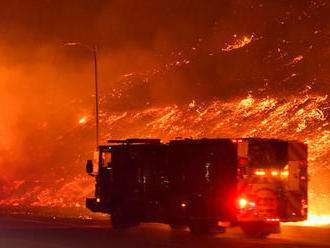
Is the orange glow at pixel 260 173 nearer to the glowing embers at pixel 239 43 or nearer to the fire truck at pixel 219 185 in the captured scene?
the fire truck at pixel 219 185

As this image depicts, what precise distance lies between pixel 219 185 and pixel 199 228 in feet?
5.07

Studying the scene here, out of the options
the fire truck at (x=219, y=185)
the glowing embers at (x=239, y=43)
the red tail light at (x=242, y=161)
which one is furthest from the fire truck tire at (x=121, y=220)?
the glowing embers at (x=239, y=43)

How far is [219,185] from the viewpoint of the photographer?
A: 660 inches

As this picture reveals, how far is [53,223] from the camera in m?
21.3

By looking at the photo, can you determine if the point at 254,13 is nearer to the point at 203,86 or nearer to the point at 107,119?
the point at 203,86

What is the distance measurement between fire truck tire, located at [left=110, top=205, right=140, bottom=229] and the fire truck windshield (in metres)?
4.53

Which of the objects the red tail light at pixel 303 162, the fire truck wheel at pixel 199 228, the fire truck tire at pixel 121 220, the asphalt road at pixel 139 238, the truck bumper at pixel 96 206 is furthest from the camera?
the truck bumper at pixel 96 206

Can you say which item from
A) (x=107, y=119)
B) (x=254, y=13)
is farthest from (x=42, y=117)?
(x=254, y=13)

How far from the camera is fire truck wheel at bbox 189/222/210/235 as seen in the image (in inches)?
680

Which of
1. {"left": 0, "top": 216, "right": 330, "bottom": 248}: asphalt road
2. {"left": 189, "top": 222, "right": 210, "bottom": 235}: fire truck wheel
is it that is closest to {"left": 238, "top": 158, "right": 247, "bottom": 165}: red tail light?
{"left": 0, "top": 216, "right": 330, "bottom": 248}: asphalt road

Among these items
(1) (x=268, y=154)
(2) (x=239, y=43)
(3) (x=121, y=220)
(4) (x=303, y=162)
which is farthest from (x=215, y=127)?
(1) (x=268, y=154)

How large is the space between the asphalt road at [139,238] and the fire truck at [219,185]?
48 cm

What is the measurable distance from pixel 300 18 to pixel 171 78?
1373 centimetres

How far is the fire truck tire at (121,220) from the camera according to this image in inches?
762
